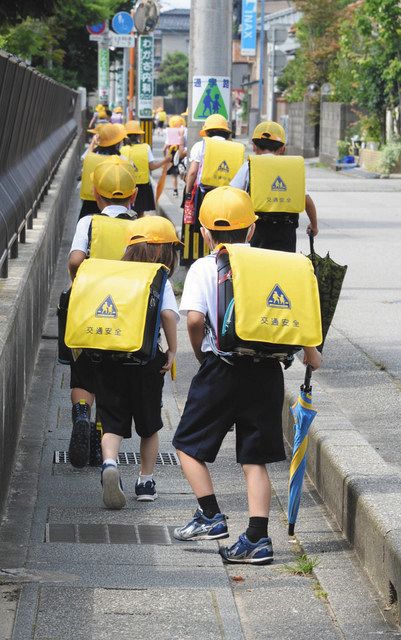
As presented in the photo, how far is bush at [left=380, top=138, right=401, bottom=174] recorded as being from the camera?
3488 centimetres

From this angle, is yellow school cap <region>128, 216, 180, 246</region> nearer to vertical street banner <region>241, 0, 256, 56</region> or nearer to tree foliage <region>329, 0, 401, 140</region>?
tree foliage <region>329, 0, 401, 140</region>

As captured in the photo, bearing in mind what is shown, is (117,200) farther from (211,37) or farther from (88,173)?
(211,37)

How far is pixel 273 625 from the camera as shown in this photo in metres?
4.93

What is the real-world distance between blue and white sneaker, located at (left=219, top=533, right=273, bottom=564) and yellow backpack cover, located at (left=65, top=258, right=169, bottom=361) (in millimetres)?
993

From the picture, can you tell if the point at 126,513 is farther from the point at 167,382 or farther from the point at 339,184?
the point at 339,184

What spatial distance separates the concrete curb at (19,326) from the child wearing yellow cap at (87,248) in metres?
0.32

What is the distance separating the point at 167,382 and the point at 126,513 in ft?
10.8

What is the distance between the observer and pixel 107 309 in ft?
20.1

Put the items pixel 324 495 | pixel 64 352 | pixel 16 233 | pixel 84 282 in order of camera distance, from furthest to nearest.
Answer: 1. pixel 16 233
2. pixel 64 352
3. pixel 324 495
4. pixel 84 282

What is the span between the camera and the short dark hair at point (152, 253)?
6477mm

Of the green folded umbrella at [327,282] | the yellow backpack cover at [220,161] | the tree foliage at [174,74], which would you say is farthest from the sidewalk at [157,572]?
the tree foliage at [174,74]

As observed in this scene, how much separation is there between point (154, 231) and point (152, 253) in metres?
0.10

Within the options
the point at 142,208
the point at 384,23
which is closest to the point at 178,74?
the point at 384,23

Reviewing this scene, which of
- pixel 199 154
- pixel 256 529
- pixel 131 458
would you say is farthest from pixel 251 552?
pixel 199 154
